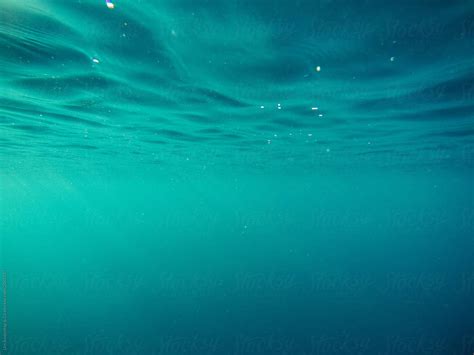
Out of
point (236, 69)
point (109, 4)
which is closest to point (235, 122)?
point (236, 69)

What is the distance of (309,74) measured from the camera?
927 centimetres

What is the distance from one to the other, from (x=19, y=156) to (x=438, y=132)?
30.5 meters

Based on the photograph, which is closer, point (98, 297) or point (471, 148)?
point (471, 148)

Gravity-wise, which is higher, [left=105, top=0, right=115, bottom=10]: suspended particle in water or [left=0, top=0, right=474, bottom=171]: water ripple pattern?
[left=105, top=0, right=115, bottom=10]: suspended particle in water

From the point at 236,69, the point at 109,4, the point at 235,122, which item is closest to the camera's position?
the point at 109,4

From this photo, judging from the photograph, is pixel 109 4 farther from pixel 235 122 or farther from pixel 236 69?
pixel 235 122

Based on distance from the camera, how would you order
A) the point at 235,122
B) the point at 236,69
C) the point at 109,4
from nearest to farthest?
the point at 109,4 < the point at 236,69 < the point at 235,122

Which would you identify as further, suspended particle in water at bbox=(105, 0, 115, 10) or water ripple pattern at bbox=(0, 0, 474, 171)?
water ripple pattern at bbox=(0, 0, 474, 171)

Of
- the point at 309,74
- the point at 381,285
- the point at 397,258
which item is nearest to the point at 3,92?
the point at 309,74

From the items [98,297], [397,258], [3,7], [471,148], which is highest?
[3,7]

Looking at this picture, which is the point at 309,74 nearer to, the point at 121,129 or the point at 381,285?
the point at 121,129

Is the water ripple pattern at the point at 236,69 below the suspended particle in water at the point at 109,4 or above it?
below

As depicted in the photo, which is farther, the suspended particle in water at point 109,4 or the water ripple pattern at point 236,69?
the water ripple pattern at point 236,69

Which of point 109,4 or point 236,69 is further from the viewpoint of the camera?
point 236,69
